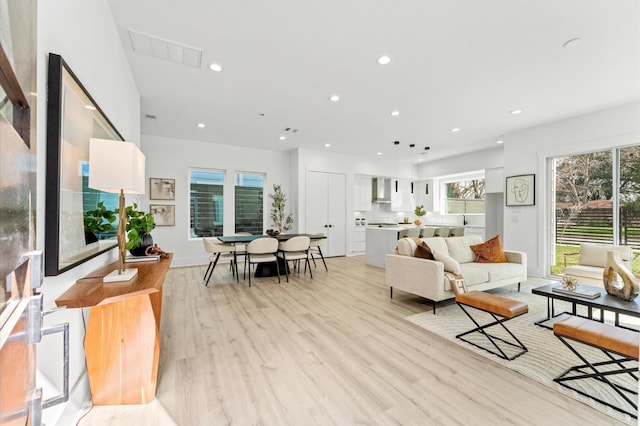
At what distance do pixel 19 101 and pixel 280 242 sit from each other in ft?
15.3

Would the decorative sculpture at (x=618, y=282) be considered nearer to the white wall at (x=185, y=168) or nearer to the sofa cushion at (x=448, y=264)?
the sofa cushion at (x=448, y=264)

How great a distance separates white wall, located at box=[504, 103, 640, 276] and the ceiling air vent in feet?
19.4

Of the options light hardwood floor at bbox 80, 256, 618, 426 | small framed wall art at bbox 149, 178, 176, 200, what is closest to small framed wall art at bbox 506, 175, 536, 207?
light hardwood floor at bbox 80, 256, 618, 426

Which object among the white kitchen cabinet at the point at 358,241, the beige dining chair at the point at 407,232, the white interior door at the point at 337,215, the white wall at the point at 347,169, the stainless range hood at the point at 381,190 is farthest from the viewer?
the stainless range hood at the point at 381,190

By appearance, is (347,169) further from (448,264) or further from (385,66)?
(448,264)

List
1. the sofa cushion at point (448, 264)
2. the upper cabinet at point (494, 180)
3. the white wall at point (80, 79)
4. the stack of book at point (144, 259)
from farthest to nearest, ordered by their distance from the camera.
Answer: the upper cabinet at point (494, 180) < the sofa cushion at point (448, 264) < the stack of book at point (144, 259) < the white wall at point (80, 79)

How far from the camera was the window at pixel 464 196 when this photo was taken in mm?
8148

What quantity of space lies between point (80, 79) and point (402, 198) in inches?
337

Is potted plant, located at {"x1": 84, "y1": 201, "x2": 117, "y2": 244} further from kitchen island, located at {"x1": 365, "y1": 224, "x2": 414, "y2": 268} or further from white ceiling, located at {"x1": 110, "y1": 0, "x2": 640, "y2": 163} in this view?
kitchen island, located at {"x1": 365, "y1": 224, "x2": 414, "y2": 268}

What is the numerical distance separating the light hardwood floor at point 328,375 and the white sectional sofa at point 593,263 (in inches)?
93.9

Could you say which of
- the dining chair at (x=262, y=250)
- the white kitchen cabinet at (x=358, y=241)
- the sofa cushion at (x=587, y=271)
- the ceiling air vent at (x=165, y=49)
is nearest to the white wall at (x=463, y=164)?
the white kitchen cabinet at (x=358, y=241)

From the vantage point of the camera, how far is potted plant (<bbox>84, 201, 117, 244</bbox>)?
1.87 m

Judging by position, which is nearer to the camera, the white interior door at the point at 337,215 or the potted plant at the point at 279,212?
the potted plant at the point at 279,212

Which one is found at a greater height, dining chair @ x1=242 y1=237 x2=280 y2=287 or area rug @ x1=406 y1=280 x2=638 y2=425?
dining chair @ x1=242 y1=237 x2=280 y2=287
